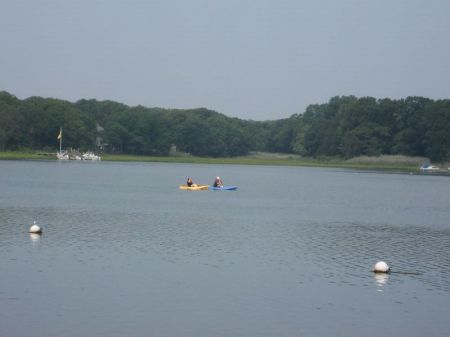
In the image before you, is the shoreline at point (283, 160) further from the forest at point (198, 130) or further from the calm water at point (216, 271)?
the calm water at point (216, 271)

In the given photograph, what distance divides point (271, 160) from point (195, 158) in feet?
57.6

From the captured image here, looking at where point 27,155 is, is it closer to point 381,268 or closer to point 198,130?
point 198,130

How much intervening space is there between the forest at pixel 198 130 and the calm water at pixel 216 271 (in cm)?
9129

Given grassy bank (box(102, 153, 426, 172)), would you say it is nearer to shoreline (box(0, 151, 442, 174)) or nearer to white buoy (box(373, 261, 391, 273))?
shoreline (box(0, 151, 442, 174))

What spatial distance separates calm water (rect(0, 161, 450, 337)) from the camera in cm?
1933

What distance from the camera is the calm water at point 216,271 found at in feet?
63.4

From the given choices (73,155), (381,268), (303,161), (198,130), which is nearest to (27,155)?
(73,155)

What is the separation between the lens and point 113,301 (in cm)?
2091

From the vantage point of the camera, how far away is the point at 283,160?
17425 cm

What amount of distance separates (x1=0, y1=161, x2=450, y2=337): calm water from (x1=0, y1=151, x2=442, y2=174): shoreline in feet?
299

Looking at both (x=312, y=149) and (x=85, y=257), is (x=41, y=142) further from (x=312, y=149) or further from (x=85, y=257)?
(x=85, y=257)

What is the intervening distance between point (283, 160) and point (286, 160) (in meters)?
0.65

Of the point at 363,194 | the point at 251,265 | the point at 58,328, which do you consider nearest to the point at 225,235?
the point at 251,265

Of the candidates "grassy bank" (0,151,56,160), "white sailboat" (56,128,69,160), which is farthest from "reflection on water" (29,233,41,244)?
"white sailboat" (56,128,69,160)
